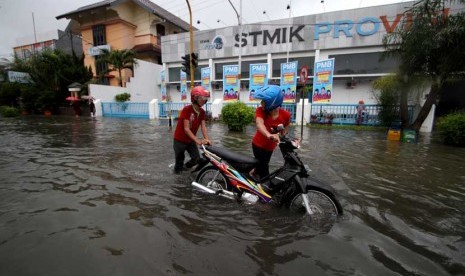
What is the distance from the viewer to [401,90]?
1196 cm

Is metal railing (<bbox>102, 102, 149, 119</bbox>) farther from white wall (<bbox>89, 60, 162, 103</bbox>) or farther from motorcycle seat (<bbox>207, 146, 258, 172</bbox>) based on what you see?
motorcycle seat (<bbox>207, 146, 258, 172</bbox>)

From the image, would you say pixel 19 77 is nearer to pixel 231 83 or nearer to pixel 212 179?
pixel 231 83

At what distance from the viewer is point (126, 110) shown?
23062mm

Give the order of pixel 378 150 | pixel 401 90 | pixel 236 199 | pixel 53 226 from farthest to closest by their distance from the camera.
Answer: pixel 401 90 → pixel 378 150 → pixel 236 199 → pixel 53 226

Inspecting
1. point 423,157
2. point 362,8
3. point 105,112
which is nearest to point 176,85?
point 105,112

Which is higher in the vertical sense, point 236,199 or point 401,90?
point 401,90

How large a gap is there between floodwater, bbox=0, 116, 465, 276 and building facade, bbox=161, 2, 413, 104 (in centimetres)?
1520

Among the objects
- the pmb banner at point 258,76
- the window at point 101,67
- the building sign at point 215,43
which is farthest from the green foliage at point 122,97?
the pmb banner at point 258,76

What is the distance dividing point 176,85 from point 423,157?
23355 millimetres

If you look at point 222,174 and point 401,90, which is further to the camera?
point 401,90

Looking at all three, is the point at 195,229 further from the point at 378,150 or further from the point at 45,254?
the point at 378,150

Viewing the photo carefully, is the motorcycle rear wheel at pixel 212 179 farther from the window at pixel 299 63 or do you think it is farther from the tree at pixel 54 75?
the tree at pixel 54 75

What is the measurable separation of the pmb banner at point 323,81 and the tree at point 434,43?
196 inches

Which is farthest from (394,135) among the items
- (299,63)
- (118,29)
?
(118,29)
